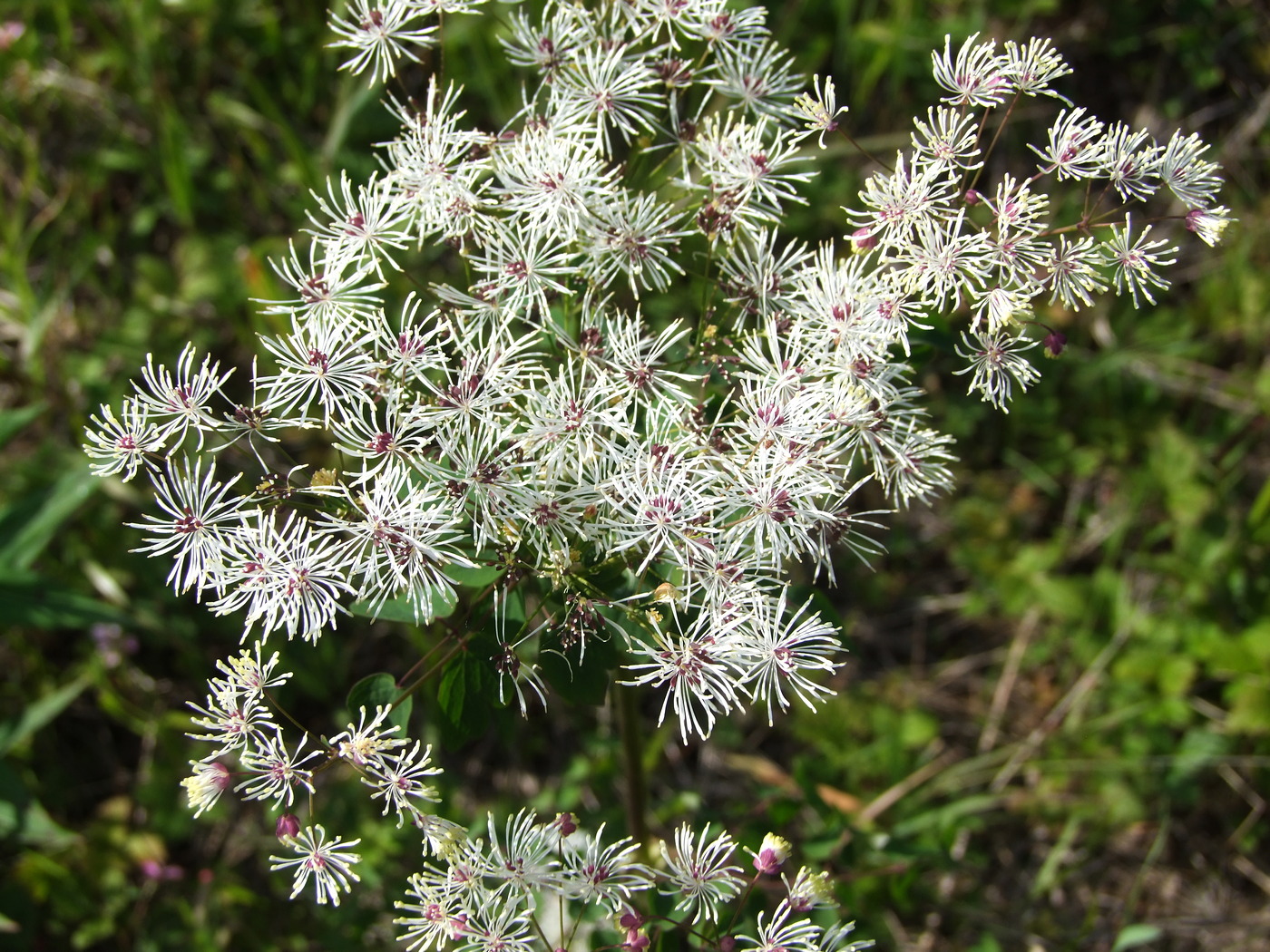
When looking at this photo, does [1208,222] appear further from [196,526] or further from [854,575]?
[854,575]

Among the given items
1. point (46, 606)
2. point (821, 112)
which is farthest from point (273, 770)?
point (46, 606)

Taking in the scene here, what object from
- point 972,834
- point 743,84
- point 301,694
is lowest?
point 301,694

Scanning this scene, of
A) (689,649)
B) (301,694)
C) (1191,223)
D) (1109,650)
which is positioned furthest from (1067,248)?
(301,694)

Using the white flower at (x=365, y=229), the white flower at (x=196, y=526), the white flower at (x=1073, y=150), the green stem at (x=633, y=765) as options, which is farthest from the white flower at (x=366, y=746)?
the white flower at (x=1073, y=150)

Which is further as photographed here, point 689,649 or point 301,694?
point 301,694

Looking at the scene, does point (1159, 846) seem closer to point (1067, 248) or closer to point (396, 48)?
point (1067, 248)

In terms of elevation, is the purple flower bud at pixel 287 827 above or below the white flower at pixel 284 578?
below

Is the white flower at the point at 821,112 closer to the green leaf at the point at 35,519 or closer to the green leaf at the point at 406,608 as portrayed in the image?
the green leaf at the point at 406,608
